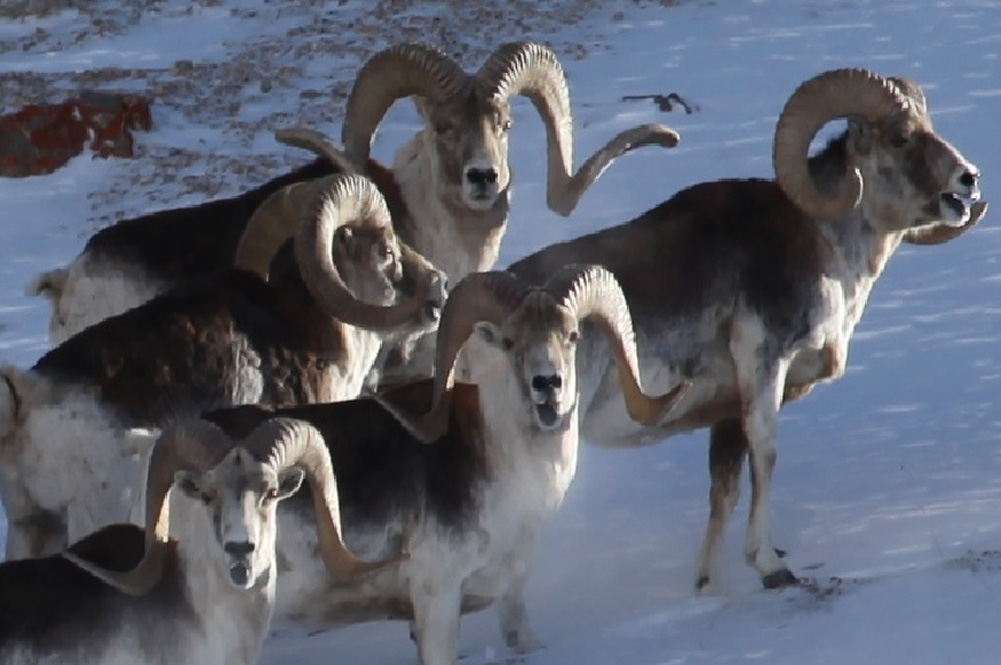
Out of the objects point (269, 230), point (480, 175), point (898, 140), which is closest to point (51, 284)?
point (269, 230)

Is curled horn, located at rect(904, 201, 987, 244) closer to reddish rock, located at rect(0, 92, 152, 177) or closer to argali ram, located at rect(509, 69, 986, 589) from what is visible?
argali ram, located at rect(509, 69, 986, 589)

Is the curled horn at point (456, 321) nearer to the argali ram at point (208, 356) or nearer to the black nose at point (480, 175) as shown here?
the argali ram at point (208, 356)

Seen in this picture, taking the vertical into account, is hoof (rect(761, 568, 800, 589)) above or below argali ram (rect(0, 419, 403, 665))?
below

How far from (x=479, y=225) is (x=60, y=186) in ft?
31.8

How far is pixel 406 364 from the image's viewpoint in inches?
624

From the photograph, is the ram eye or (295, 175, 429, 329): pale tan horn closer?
(295, 175, 429, 329): pale tan horn

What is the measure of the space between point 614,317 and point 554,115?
327 cm

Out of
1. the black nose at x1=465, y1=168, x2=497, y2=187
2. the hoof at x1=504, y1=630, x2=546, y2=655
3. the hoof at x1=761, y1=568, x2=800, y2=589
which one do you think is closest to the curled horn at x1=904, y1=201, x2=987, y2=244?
the hoof at x1=761, y1=568, x2=800, y2=589

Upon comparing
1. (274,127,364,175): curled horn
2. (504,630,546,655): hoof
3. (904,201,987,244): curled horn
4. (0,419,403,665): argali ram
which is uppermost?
(274,127,364,175): curled horn

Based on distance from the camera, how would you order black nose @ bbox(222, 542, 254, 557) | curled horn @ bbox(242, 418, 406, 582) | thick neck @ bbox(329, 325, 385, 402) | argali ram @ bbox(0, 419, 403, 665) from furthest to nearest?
thick neck @ bbox(329, 325, 385, 402) < curled horn @ bbox(242, 418, 406, 582) < argali ram @ bbox(0, 419, 403, 665) < black nose @ bbox(222, 542, 254, 557)

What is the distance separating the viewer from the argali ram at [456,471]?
42.5ft

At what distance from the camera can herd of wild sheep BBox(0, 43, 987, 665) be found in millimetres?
11781


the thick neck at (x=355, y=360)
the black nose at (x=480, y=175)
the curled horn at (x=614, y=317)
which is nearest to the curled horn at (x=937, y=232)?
the black nose at (x=480, y=175)

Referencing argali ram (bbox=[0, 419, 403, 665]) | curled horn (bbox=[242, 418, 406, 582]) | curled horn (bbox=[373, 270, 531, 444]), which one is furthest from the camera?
curled horn (bbox=[373, 270, 531, 444])
